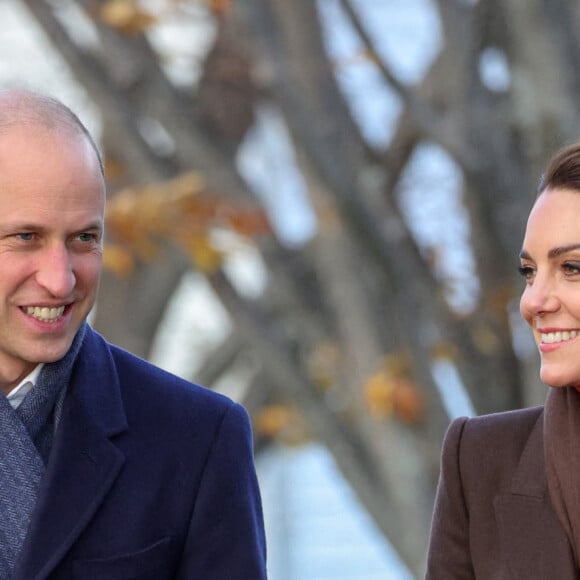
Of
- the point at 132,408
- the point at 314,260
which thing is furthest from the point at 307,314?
the point at 132,408

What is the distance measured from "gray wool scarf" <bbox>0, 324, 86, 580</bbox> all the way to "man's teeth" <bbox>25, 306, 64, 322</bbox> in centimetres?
17

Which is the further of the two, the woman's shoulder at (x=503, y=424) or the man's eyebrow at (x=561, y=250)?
the woman's shoulder at (x=503, y=424)

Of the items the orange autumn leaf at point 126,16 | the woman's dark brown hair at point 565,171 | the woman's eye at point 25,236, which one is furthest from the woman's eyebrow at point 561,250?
the orange autumn leaf at point 126,16

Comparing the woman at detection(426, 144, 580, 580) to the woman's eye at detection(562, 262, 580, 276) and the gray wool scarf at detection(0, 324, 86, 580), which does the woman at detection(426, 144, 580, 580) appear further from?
the gray wool scarf at detection(0, 324, 86, 580)

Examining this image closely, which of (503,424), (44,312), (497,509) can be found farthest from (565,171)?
(44,312)

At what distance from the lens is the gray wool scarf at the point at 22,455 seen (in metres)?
3.08

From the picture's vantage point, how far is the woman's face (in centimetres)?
313

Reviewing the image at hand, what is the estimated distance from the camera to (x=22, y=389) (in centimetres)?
316

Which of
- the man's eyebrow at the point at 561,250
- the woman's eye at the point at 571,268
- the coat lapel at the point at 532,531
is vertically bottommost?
the coat lapel at the point at 532,531

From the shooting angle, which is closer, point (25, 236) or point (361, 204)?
point (25, 236)

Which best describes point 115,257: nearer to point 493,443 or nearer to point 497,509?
point 493,443

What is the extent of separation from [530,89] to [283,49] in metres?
0.99

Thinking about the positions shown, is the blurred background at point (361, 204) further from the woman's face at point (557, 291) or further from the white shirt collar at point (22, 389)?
the white shirt collar at point (22, 389)

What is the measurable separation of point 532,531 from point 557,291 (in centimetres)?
51
